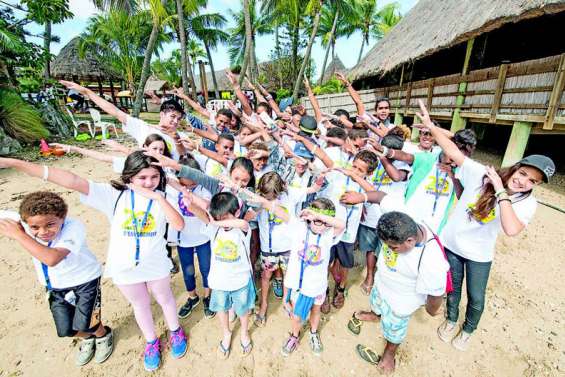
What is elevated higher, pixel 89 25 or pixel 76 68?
pixel 89 25

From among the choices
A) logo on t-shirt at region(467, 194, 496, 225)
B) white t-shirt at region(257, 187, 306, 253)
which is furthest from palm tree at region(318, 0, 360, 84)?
logo on t-shirt at region(467, 194, 496, 225)

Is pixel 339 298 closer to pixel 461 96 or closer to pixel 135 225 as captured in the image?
pixel 135 225

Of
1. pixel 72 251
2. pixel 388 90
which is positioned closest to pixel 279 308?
pixel 72 251

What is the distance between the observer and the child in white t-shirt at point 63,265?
166cm

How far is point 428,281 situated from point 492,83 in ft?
24.2

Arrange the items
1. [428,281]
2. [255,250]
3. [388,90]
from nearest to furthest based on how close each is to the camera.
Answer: [428,281], [255,250], [388,90]

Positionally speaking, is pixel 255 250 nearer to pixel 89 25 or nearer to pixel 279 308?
pixel 279 308

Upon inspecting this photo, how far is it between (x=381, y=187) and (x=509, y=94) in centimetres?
576

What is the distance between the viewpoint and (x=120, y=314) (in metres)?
2.69

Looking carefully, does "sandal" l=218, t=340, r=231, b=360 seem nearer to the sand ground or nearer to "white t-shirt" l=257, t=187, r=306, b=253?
the sand ground

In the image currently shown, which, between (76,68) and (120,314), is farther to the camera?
(76,68)

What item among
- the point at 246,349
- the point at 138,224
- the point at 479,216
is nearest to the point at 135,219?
the point at 138,224

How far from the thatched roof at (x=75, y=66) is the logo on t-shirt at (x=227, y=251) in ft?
76.6

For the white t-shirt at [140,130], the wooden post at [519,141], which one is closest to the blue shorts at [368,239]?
the white t-shirt at [140,130]
